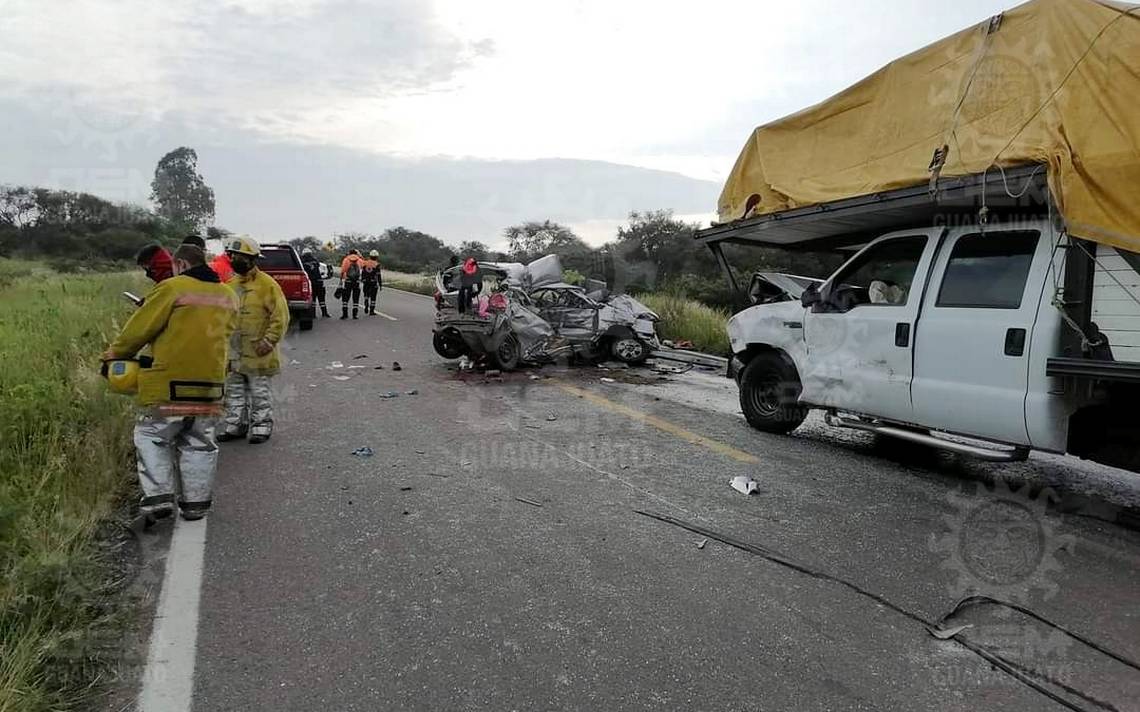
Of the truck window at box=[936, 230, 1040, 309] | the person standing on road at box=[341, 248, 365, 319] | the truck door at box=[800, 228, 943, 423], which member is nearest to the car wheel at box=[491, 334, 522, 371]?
the truck door at box=[800, 228, 943, 423]

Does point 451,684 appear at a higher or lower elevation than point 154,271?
lower

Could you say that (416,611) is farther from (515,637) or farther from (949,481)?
(949,481)

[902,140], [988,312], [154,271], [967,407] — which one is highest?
[902,140]

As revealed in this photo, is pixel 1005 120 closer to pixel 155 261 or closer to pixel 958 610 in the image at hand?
pixel 958 610

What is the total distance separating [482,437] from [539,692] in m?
4.08

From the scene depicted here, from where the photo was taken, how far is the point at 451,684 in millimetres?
2730

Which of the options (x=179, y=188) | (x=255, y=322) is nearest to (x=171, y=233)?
(x=179, y=188)

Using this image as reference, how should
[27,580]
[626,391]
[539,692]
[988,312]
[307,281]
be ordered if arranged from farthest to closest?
[307,281] < [626,391] < [988,312] < [27,580] < [539,692]

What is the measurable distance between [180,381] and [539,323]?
6.99 metres

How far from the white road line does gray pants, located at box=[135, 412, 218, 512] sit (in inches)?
11.2

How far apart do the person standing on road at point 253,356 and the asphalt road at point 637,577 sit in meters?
0.36

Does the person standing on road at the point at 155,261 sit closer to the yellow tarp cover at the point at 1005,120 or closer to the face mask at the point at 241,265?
the face mask at the point at 241,265

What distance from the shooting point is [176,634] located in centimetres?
306

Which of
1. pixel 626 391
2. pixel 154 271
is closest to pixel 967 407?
pixel 626 391
